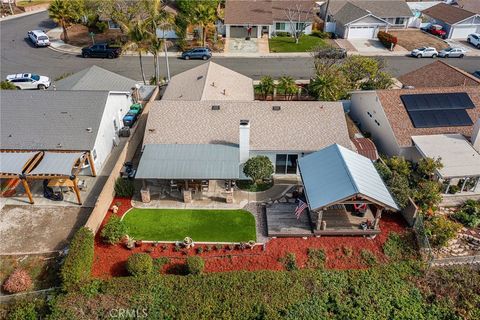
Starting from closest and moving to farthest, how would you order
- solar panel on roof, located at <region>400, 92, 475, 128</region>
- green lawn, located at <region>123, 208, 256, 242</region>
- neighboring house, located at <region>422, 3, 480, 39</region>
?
green lawn, located at <region>123, 208, 256, 242</region> < solar panel on roof, located at <region>400, 92, 475, 128</region> < neighboring house, located at <region>422, 3, 480, 39</region>

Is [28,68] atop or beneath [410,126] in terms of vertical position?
beneath

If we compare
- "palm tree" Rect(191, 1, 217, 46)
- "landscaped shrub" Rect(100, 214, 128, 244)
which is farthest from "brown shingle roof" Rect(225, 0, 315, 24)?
"landscaped shrub" Rect(100, 214, 128, 244)

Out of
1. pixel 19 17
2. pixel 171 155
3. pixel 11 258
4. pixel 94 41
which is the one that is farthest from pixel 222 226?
pixel 19 17

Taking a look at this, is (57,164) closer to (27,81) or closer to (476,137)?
(27,81)

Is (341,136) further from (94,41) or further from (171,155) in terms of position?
(94,41)

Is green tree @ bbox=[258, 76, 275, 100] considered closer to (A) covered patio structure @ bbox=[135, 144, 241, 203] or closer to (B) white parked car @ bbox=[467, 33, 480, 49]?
(A) covered patio structure @ bbox=[135, 144, 241, 203]

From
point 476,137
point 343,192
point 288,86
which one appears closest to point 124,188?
point 343,192
